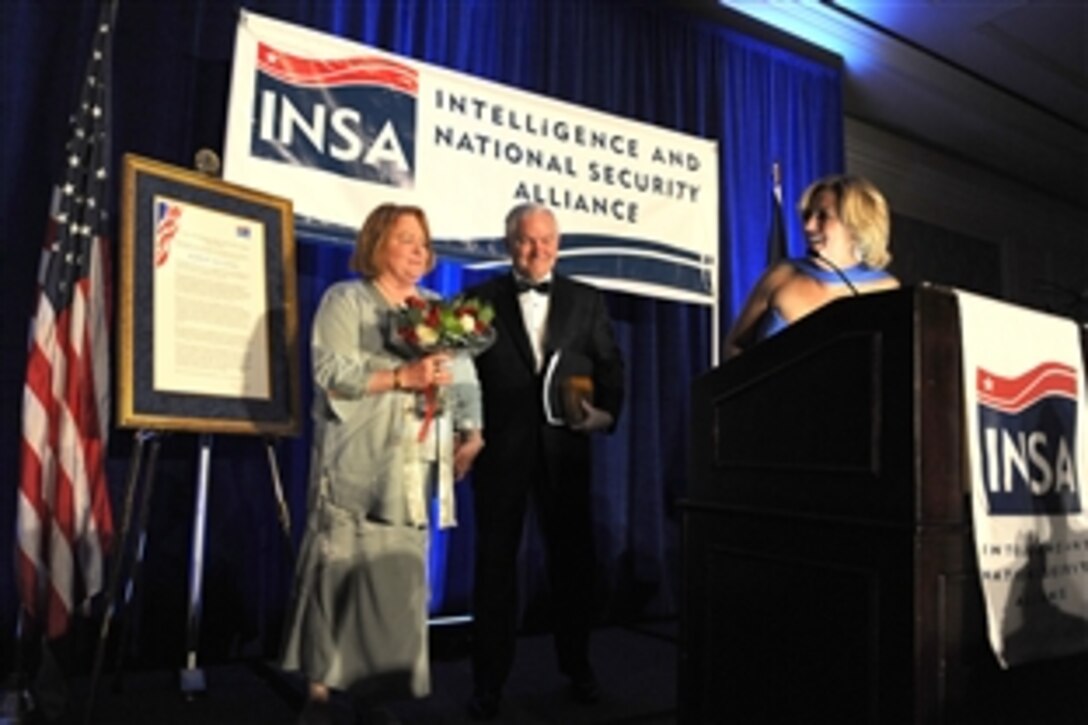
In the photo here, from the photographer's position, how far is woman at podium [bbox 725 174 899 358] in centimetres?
173

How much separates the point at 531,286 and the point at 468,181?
1.04 m

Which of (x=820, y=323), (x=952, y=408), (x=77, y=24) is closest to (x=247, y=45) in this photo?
(x=77, y=24)

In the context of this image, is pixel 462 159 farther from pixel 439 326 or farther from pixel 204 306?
pixel 439 326

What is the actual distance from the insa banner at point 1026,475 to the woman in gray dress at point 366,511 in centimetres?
116

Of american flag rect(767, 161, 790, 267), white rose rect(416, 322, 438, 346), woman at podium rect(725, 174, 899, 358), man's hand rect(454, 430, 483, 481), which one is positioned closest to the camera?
woman at podium rect(725, 174, 899, 358)

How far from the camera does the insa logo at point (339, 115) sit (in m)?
2.89

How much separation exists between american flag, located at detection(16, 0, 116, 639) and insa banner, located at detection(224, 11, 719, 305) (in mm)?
514

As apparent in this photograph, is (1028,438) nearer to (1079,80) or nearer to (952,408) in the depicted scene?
(952,408)

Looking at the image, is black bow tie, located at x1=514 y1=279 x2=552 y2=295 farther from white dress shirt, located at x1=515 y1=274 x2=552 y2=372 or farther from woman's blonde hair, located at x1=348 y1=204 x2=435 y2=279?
woman's blonde hair, located at x1=348 y1=204 x2=435 y2=279

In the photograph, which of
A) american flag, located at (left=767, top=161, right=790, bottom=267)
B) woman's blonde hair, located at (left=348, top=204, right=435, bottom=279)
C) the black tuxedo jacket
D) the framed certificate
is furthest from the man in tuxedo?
american flag, located at (left=767, top=161, right=790, bottom=267)

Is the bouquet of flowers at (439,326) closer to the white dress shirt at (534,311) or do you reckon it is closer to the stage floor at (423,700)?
the white dress shirt at (534,311)

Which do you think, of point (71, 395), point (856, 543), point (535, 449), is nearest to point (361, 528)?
point (535, 449)

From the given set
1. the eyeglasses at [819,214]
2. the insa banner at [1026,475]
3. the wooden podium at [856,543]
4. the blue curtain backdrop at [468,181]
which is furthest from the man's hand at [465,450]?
the insa banner at [1026,475]

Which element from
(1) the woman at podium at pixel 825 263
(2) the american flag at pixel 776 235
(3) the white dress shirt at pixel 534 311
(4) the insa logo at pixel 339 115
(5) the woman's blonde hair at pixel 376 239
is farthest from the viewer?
(2) the american flag at pixel 776 235
